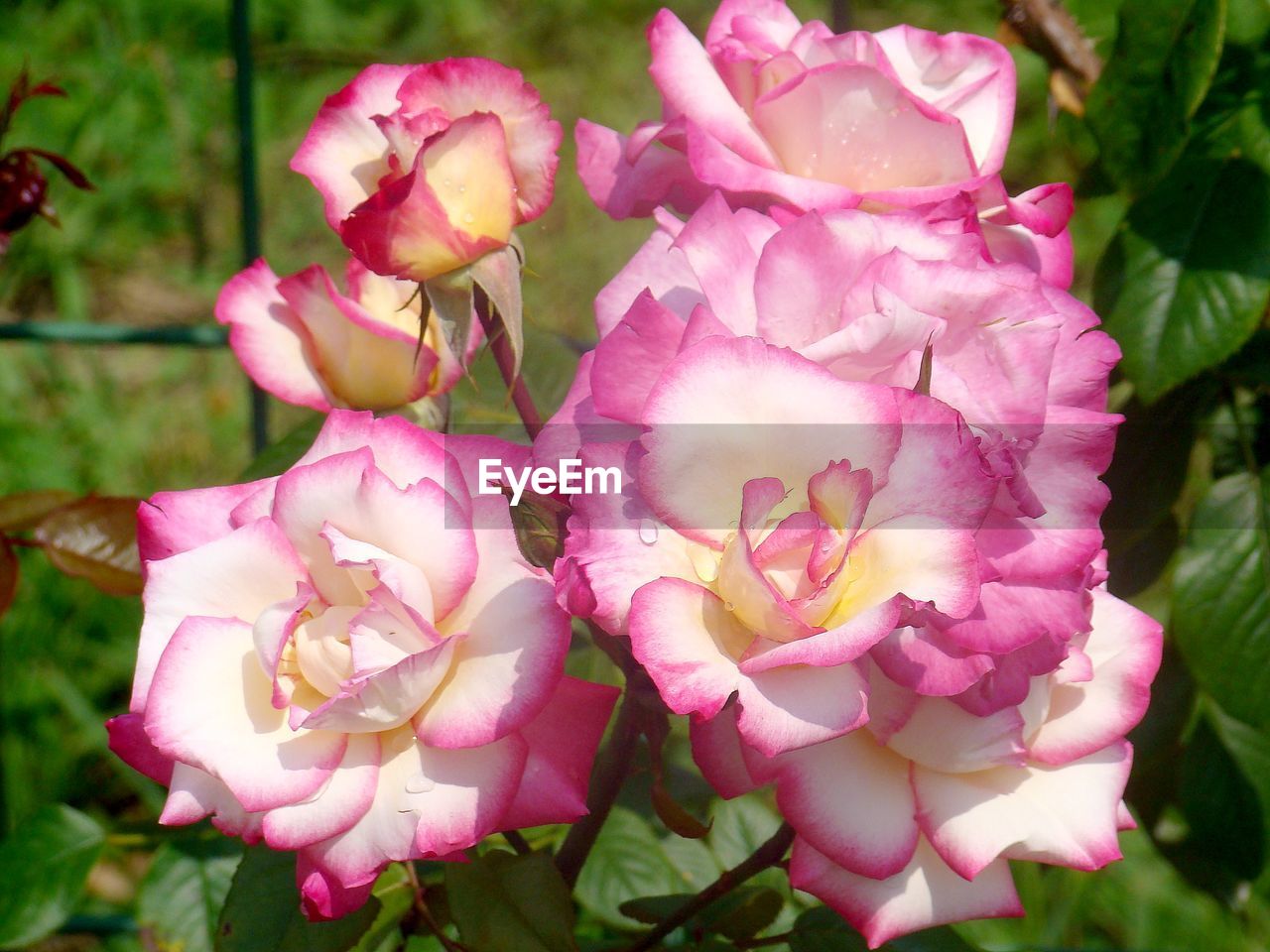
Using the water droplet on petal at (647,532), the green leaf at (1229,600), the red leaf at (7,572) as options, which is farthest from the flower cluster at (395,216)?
the green leaf at (1229,600)

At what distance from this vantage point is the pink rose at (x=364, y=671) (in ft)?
1.23

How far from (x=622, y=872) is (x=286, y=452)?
271mm

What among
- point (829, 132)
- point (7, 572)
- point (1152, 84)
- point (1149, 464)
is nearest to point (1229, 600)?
point (1149, 464)

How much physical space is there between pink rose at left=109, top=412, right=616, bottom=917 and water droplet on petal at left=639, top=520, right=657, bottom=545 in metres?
0.04

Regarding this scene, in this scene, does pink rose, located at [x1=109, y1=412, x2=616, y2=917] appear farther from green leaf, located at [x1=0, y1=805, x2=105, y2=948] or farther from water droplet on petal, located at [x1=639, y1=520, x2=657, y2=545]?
green leaf, located at [x1=0, y1=805, x2=105, y2=948]

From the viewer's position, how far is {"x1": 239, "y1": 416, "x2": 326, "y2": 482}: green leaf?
620mm

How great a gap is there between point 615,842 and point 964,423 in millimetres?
398

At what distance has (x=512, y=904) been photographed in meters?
0.47

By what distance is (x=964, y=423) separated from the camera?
1.14 feet

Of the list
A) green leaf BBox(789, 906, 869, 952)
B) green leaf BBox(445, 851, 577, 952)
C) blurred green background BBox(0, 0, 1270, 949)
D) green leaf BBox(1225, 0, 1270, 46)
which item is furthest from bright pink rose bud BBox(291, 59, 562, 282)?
blurred green background BBox(0, 0, 1270, 949)

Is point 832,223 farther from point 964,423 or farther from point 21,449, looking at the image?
point 21,449

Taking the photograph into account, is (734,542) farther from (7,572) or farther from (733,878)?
(7,572)

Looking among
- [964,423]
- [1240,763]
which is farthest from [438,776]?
[1240,763]

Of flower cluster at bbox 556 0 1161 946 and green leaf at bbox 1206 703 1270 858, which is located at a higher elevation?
flower cluster at bbox 556 0 1161 946
